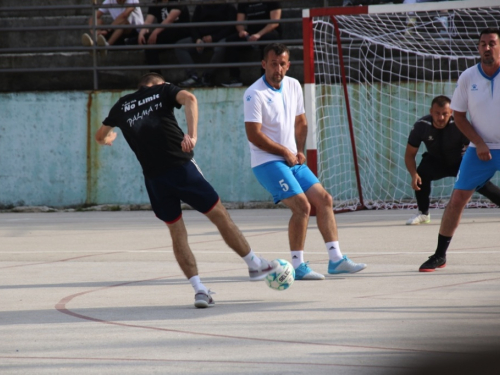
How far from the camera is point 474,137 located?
22.1 ft

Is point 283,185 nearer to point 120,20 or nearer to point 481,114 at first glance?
point 481,114

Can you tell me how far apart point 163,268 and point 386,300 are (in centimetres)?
287

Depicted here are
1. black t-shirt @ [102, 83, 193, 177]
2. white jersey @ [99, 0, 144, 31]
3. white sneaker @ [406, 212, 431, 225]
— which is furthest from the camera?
white jersey @ [99, 0, 144, 31]

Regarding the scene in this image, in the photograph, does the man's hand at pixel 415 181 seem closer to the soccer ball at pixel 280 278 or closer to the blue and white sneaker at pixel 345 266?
the blue and white sneaker at pixel 345 266

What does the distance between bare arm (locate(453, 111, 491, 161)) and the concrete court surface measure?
1.01 meters

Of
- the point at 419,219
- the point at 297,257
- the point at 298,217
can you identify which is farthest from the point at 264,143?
the point at 419,219

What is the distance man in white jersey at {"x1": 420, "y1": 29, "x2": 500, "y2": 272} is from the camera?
22.1 ft

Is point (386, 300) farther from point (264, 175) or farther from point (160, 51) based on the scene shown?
point (160, 51)

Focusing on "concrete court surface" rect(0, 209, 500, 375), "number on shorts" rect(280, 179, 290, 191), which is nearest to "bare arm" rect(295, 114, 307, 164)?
"number on shorts" rect(280, 179, 290, 191)

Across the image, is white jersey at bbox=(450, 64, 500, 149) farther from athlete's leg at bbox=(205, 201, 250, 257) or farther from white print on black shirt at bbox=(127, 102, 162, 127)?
white print on black shirt at bbox=(127, 102, 162, 127)

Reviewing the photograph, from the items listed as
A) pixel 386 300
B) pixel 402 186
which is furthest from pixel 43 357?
pixel 402 186

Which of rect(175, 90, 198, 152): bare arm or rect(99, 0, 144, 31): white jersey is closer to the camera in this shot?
rect(175, 90, 198, 152): bare arm

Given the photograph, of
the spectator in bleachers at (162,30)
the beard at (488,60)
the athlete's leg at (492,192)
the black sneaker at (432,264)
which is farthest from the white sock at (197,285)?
the spectator in bleachers at (162,30)

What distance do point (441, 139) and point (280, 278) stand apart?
5.29 m
